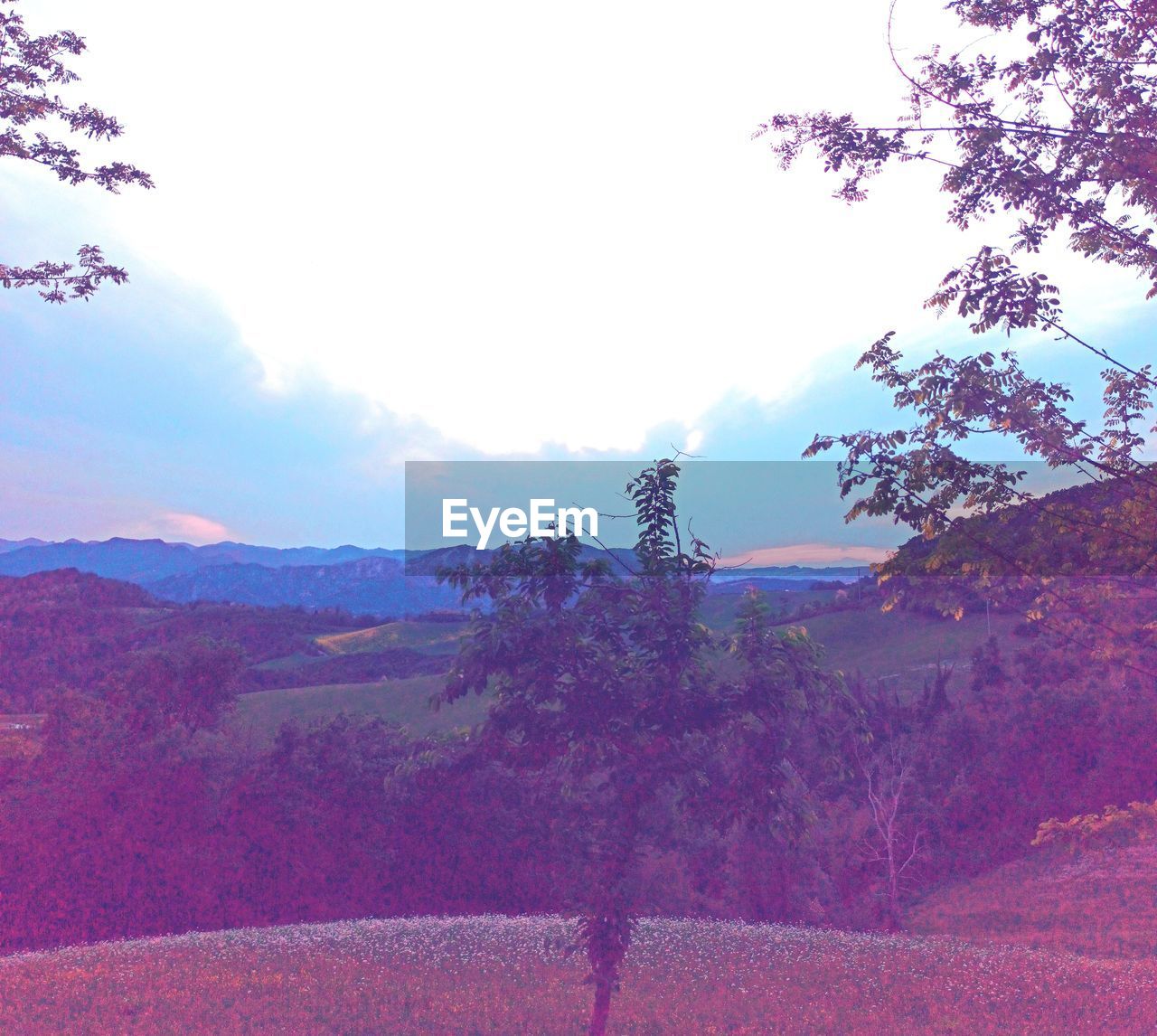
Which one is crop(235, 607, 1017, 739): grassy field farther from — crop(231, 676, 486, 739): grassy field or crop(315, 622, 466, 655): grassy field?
crop(315, 622, 466, 655): grassy field

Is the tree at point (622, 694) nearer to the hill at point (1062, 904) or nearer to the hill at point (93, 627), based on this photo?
the hill at point (1062, 904)

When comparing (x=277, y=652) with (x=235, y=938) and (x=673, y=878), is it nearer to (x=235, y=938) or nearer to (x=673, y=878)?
(x=673, y=878)

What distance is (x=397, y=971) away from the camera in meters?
16.4

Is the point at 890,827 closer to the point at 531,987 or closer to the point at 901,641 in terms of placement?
the point at 531,987

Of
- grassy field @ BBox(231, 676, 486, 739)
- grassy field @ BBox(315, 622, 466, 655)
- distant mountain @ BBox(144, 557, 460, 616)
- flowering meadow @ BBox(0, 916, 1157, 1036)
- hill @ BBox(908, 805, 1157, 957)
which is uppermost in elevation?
distant mountain @ BBox(144, 557, 460, 616)

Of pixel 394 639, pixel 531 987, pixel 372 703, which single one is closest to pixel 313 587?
pixel 394 639

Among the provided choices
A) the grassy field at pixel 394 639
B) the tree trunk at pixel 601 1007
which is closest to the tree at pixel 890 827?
the tree trunk at pixel 601 1007

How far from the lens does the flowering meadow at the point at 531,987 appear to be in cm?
1309

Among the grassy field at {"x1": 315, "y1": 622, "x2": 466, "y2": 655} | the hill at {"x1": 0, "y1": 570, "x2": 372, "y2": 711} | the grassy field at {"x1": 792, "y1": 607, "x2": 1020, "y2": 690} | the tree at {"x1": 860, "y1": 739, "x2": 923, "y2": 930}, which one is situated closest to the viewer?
the tree at {"x1": 860, "y1": 739, "x2": 923, "y2": 930}

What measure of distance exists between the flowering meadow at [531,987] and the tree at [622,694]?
4.41 metres

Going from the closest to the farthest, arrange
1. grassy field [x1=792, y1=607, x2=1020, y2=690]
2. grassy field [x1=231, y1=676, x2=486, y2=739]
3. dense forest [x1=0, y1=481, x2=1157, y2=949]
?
dense forest [x1=0, y1=481, x2=1157, y2=949]
grassy field [x1=231, y1=676, x2=486, y2=739]
grassy field [x1=792, y1=607, x2=1020, y2=690]

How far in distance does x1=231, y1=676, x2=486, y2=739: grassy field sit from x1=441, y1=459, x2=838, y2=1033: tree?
64.6 metres

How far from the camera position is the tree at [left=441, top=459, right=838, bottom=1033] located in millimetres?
9664

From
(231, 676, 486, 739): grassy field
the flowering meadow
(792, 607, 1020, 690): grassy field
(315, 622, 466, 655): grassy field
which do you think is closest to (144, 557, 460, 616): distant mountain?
(315, 622, 466, 655): grassy field
